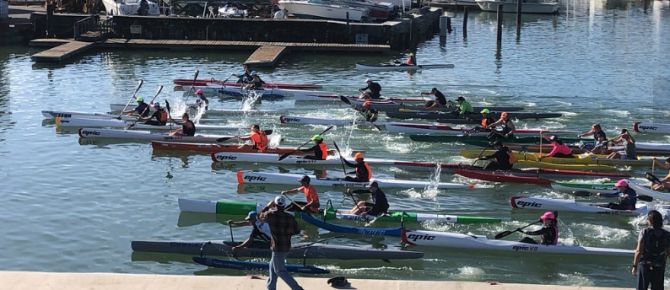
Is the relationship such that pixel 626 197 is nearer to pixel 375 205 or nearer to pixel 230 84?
pixel 375 205

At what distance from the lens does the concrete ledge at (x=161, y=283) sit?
14156 mm

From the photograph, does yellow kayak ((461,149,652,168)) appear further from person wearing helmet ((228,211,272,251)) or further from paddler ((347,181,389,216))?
person wearing helmet ((228,211,272,251))

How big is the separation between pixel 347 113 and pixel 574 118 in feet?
30.1

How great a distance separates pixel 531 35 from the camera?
2714 inches

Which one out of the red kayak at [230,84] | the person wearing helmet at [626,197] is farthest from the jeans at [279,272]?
the red kayak at [230,84]

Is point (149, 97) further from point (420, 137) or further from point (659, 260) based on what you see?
point (659, 260)

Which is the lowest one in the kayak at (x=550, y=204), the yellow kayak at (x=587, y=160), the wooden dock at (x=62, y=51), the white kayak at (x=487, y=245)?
the white kayak at (x=487, y=245)

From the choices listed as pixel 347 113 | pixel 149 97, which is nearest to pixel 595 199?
pixel 347 113

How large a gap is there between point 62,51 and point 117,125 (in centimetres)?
2036

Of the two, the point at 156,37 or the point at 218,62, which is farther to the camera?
the point at 156,37

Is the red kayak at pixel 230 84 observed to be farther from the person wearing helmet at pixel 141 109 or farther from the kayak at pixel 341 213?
the kayak at pixel 341 213

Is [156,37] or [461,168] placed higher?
[156,37]

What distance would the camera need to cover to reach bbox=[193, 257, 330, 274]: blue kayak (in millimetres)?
17219

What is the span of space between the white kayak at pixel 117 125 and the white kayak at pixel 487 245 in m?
13.9
